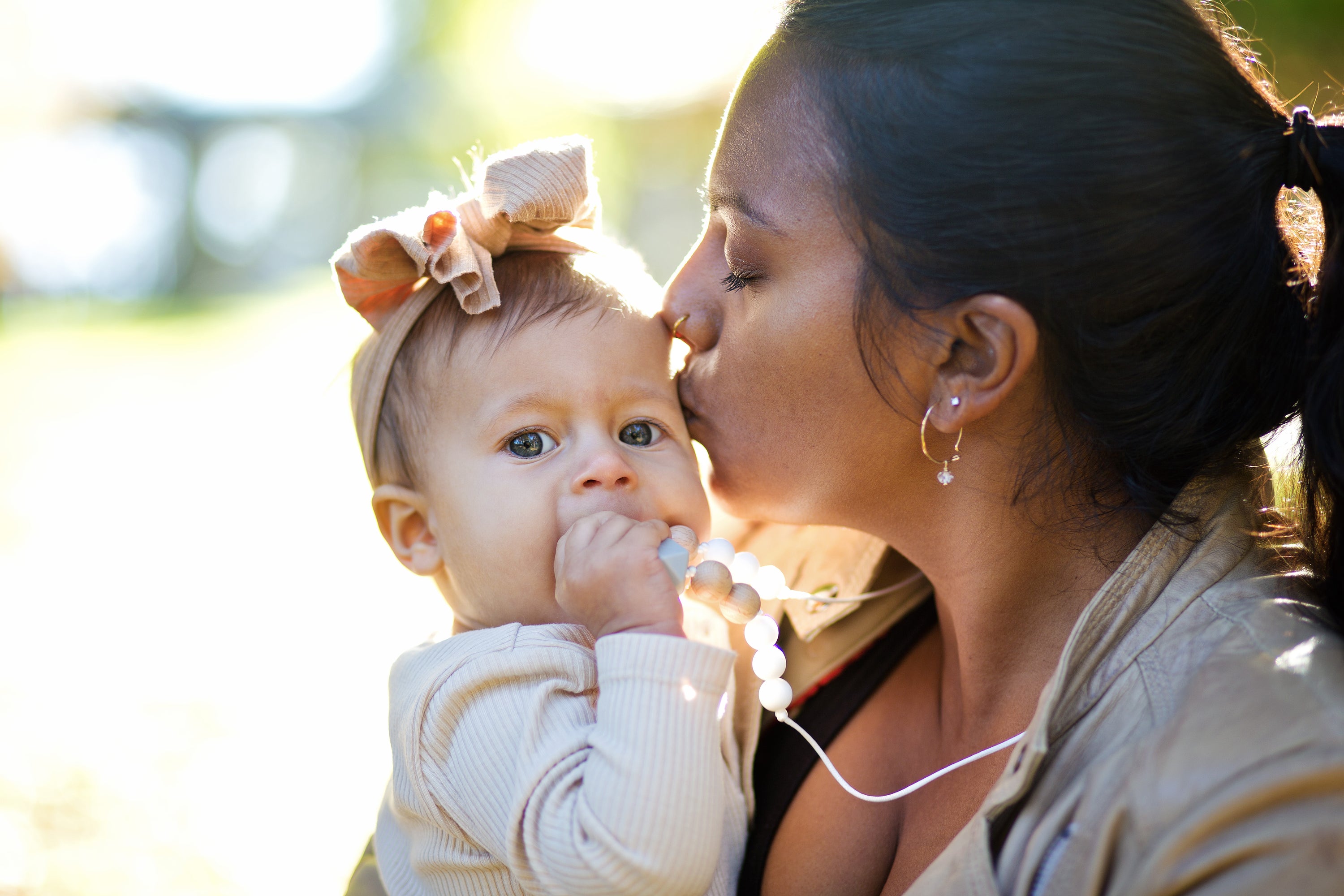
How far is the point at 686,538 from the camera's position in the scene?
67.6 inches

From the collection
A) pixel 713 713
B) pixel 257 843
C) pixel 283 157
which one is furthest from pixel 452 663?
pixel 283 157

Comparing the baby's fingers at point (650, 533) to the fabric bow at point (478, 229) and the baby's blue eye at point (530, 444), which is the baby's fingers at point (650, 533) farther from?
the fabric bow at point (478, 229)

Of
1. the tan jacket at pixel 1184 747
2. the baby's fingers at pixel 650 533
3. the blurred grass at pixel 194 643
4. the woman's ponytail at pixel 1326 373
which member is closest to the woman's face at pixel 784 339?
the baby's fingers at pixel 650 533

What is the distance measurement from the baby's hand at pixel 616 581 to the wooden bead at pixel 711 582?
104 mm

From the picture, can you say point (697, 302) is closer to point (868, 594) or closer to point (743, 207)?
point (743, 207)

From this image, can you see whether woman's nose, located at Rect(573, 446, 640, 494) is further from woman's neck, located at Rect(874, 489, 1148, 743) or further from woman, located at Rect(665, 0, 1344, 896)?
woman's neck, located at Rect(874, 489, 1148, 743)

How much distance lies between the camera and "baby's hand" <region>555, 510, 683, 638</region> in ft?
4.98

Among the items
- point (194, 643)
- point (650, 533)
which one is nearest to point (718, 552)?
point (650, 533)

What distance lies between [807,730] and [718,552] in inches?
15.8

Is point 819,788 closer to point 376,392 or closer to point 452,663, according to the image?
point 452,663

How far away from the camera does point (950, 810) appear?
1.64 metres

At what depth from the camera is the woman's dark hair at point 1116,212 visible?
4.70 feet

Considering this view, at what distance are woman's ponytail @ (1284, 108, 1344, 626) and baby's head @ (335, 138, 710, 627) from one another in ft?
3.22

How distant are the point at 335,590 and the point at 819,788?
4.94 metres
